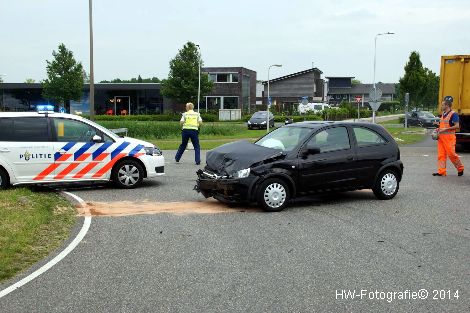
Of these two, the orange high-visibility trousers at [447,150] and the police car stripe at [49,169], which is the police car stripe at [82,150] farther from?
the orange high-visibility trousers at [447,150]

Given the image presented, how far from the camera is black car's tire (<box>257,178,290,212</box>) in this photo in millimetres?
8781

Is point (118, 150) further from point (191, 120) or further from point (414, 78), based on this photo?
point (414, 78)

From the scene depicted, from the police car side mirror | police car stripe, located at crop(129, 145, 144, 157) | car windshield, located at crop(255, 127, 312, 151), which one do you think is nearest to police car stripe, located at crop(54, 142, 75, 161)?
the police car side mirror

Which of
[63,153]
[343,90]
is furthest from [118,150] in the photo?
[343,90]

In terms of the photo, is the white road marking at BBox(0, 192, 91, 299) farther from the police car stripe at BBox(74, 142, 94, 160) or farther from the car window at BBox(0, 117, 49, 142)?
the car window at BBox(0, 117, 49, 142)

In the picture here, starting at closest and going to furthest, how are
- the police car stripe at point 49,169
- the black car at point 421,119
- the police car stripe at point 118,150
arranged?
the police car stripe at point 49,169 → the police car stripe at point 118,150 → the black car at point 421,119

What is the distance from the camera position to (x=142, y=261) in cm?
601

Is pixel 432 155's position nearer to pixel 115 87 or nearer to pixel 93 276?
pixel 93 276

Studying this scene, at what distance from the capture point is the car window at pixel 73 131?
11047 millimetres

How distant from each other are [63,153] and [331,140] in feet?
17.6

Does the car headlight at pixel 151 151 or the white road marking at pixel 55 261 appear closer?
the white road marking at pixel 55 261

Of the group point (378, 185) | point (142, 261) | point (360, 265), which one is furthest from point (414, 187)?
point (142, 261)

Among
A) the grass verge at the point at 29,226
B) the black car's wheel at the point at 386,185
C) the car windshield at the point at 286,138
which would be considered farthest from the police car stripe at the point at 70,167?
the black car's wheel at the point at 386,185

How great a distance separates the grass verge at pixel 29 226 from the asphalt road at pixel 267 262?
41 cm
